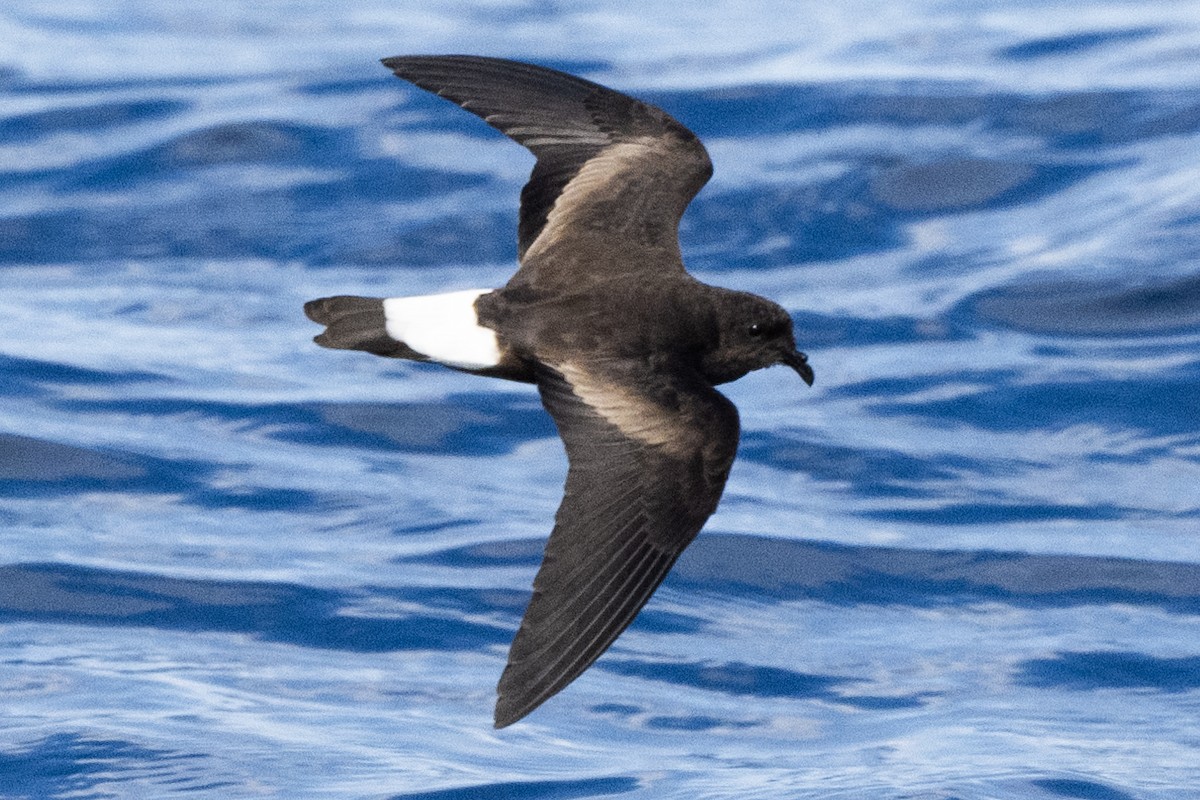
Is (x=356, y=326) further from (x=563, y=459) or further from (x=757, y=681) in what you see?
(x=563, y=459)

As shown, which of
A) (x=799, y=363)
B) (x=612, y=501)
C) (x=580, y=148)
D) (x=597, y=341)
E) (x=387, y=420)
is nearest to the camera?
(x=612, y=501)

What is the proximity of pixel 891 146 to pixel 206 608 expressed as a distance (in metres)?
6.44

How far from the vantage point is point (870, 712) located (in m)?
7.58

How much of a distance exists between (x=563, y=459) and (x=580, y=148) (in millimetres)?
3518

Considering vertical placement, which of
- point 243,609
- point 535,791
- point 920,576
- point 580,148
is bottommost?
point 535,791

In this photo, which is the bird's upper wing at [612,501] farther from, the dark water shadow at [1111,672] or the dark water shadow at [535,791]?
the dark water shadow at [1111,672]

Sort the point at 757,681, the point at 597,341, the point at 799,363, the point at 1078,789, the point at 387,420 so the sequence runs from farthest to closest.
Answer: the point at 387,420
the point at 757,681
the point at 1078,789
the point at 799,363
the point at 597,341

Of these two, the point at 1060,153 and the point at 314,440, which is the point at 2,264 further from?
the point at 1060,153

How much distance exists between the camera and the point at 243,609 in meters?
8.05

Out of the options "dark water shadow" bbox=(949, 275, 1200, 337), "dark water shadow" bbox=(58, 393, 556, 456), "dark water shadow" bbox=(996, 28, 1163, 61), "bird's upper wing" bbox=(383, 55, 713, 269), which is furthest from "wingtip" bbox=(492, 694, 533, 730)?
"dark water shadow" bbox=(996, 28, 1163, 61)

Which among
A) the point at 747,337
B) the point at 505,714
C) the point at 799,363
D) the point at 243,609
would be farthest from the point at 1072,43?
the point at 505,714

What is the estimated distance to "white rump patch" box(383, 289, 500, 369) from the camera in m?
5.29

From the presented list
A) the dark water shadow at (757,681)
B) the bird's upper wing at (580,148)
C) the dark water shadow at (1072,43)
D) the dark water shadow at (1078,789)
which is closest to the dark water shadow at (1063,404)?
the dark water shadow at (757,681)

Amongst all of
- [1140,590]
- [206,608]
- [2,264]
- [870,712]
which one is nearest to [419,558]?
[206,608]
